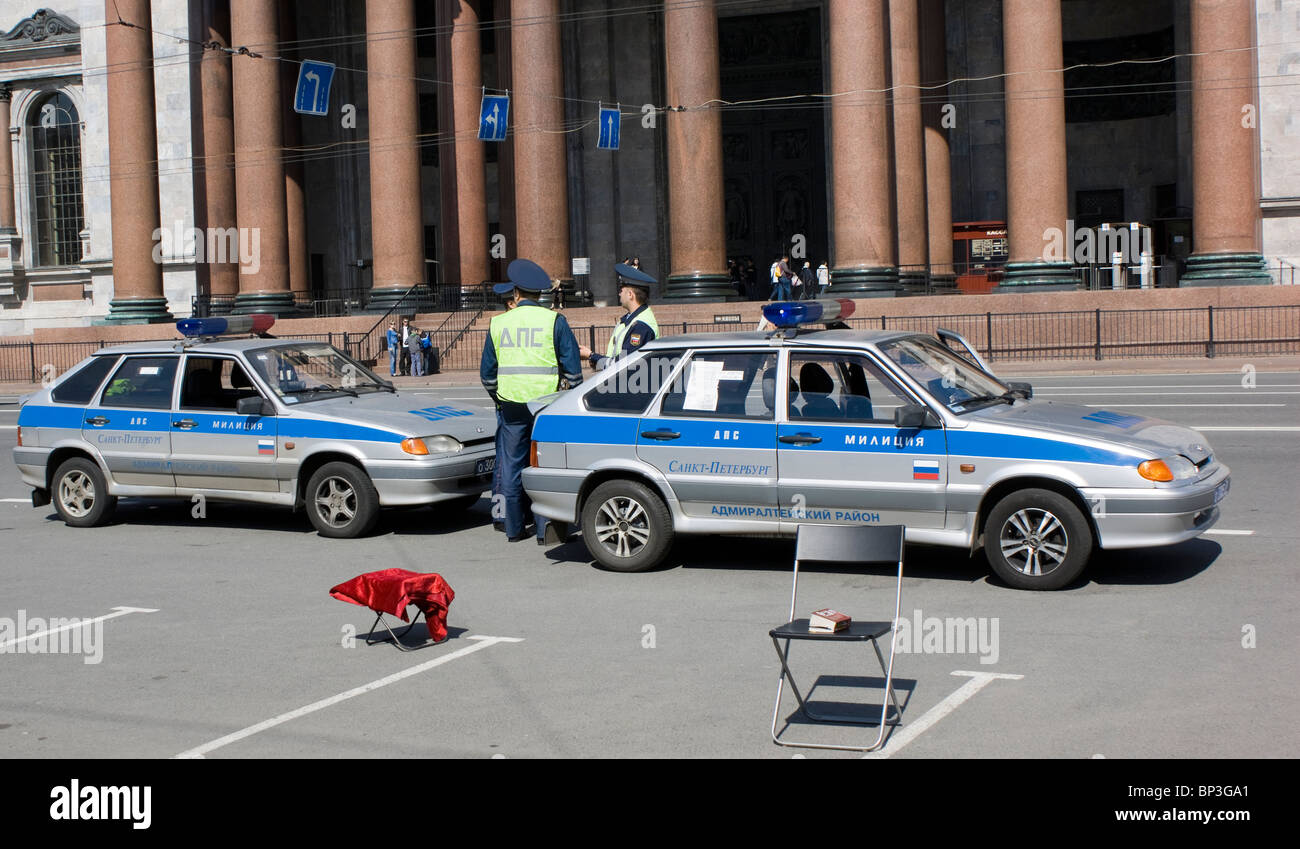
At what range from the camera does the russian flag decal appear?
29.0ft

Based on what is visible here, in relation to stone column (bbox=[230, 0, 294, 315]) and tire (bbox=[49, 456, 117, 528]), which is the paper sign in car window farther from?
stone column (bbox=[230, 0, 294, 315])

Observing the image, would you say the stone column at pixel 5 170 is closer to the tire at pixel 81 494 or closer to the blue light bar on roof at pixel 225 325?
the tire at pixel 81 494

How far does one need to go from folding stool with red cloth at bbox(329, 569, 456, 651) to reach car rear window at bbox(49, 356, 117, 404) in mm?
6044

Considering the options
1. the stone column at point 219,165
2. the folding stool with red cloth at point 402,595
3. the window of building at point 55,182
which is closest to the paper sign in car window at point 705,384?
the folding stool with red cloth at point 402,595

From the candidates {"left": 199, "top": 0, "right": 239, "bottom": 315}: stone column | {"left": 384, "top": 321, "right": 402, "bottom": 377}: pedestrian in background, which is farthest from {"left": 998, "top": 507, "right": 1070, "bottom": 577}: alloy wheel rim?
{"left": 199, "top": 0, "right": 239, "bottom": 315}: stone column

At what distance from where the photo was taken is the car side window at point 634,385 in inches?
387

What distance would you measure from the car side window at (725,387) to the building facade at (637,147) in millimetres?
20069

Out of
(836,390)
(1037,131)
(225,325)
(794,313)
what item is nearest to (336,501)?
(225,325)

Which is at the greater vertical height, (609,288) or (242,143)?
(242,143)

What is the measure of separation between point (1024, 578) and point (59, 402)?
29.0 feet

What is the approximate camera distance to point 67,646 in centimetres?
799
